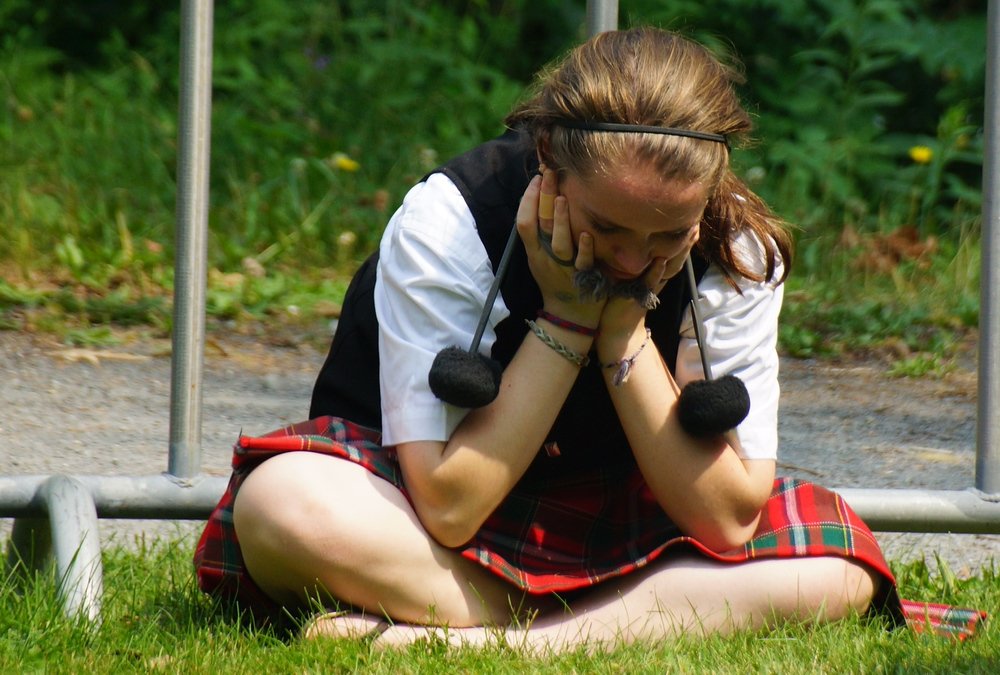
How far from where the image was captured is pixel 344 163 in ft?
17.4

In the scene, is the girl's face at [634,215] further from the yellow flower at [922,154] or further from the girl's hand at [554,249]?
the yellow flower at [922,154]

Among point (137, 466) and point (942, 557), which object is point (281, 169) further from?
point (942, 557)

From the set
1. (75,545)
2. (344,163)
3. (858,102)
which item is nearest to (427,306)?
(75,545)

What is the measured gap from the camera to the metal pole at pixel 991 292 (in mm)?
2168

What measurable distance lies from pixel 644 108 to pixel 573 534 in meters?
0.67

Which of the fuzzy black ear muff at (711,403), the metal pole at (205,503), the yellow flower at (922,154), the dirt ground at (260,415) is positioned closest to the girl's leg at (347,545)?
the metal pole at (205,503)

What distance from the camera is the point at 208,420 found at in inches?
131

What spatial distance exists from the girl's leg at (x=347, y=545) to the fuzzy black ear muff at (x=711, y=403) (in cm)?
38

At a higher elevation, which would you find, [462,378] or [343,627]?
[462,378]

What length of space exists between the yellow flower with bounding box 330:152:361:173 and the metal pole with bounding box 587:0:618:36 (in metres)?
3.17

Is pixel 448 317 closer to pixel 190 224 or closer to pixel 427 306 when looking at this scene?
pixel 427 306

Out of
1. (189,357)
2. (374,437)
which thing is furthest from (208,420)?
(374,437)

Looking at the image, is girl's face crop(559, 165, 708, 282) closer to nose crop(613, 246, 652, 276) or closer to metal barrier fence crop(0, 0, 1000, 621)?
nose crop(613, 246, 652, 276)

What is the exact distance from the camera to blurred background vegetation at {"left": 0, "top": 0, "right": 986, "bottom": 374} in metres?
4.42
